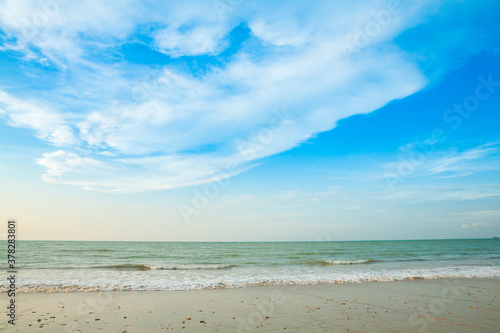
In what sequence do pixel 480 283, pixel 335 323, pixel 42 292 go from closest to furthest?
pixel 335 323 → pixel 42 292 → pixel 480 283

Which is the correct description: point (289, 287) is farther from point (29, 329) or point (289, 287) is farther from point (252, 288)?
point (29, 329)

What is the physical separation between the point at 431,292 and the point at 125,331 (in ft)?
44.1

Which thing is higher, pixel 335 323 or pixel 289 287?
pixel 335 323

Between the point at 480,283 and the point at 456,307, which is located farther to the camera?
the point at 480,283

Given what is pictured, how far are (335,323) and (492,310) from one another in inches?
245

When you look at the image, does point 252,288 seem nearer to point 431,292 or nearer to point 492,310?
point 431,292

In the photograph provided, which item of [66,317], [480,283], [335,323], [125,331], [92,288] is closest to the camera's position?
[125,331]

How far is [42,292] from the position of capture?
1319 cm

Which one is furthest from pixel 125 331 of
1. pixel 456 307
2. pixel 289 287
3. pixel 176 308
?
pixel 456 307

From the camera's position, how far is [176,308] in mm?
10297

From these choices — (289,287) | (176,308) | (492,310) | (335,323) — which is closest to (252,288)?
(289,287)

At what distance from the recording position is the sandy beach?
813 centimetres

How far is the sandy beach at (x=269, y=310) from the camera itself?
8133mm

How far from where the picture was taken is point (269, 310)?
9922 millimetres
